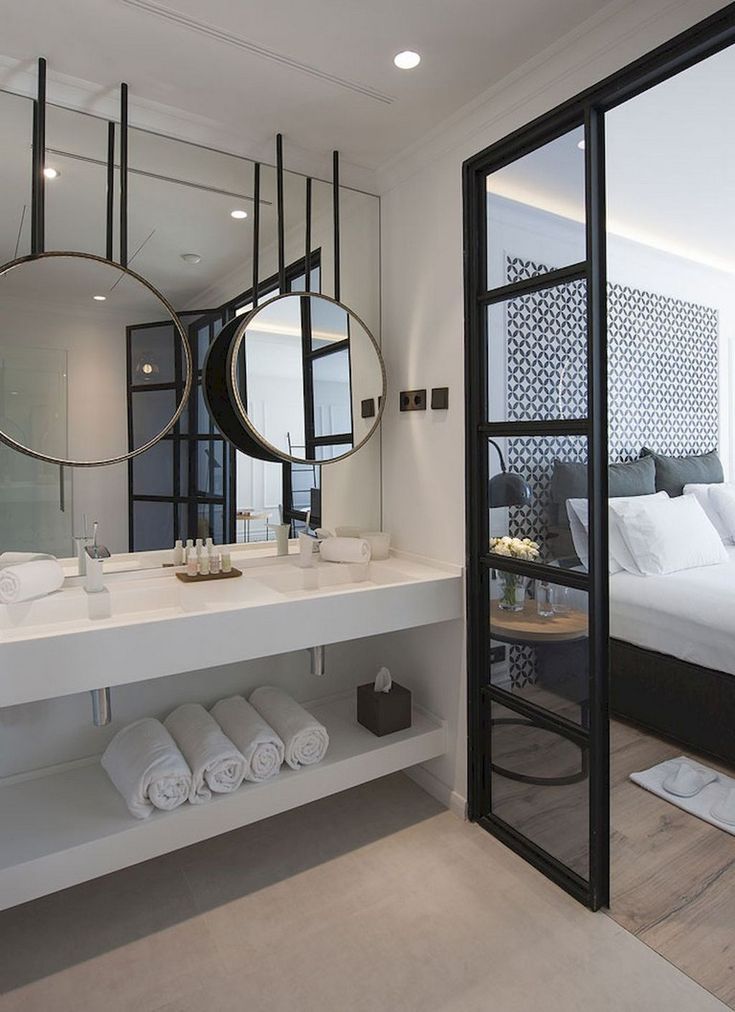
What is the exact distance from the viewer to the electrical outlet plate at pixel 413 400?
2.46 m

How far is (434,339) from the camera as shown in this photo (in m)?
2.40

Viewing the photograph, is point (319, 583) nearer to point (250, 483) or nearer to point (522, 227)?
point (250, 483)

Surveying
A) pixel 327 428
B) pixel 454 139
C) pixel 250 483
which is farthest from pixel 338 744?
pixel 454 139

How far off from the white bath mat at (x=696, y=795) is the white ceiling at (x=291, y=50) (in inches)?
103

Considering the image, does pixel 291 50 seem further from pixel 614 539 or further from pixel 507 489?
pixel 614 539

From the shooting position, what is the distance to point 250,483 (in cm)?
243

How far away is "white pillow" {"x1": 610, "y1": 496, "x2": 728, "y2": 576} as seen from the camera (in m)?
3.28

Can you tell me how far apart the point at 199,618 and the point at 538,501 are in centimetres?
111

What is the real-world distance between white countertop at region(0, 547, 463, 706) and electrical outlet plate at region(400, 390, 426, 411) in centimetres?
61

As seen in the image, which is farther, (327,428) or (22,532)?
(327,428)

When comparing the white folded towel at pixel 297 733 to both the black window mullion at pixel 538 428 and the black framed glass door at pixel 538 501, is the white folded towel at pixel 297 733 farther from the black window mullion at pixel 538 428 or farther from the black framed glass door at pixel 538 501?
the black window mullion at pixel 538 428

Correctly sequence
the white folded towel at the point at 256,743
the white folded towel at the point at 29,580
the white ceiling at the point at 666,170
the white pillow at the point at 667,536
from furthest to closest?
the white pillow at the point at 667,536 < the white folded towel at the point at 256,743 < the white ceiling at the point at 666,170 < the white folded towel at the point at 29,580

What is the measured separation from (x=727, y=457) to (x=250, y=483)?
3663 mm

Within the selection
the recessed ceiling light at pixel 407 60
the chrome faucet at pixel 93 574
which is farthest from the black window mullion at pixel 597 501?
the chrome faucet at pixel 93 574
